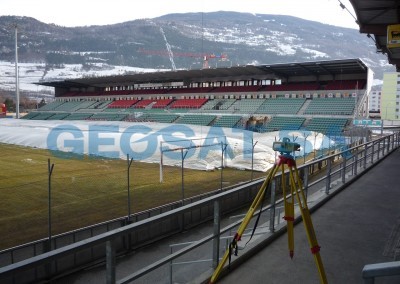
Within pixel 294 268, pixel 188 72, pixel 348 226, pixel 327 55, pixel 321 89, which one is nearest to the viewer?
pixel 294 268

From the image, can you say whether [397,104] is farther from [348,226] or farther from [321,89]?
[348,226]

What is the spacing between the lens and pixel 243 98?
49094 millimetres

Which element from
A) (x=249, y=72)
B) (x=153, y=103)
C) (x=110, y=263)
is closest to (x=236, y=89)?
(x=249, y=72)

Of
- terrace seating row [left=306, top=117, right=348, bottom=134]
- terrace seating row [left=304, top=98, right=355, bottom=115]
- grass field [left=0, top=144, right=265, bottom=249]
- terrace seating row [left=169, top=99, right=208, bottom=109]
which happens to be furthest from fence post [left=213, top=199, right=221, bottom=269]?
terrace seating row [left=169, top=99, right=208, bottom=109]

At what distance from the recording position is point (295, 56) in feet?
554

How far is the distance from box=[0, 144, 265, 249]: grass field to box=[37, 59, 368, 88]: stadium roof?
25907mm

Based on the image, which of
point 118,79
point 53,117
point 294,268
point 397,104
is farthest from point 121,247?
point 397,104

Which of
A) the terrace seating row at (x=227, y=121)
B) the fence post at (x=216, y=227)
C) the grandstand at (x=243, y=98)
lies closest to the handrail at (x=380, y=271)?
the fence post at (x=216, y=227)

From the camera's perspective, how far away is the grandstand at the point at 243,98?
3981 cm

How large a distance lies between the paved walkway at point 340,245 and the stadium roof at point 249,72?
34164 millimetres

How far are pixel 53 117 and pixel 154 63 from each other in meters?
108

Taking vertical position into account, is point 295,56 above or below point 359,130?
above

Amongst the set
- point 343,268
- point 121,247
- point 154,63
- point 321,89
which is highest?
point 154,63

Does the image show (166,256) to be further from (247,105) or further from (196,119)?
(247,105)
